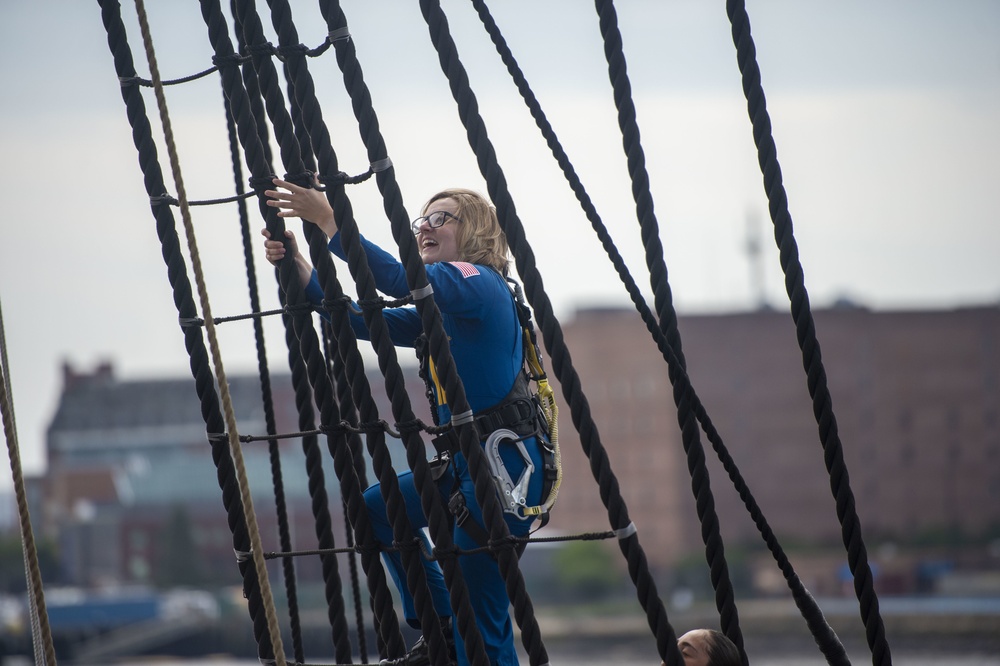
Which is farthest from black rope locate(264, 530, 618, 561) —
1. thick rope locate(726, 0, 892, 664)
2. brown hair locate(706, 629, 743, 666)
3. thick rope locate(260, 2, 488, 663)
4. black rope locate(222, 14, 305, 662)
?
black rope locate(222, 14, 305, 662)

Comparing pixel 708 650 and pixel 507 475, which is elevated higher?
pixel 507 475

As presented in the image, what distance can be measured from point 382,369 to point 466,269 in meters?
0.34

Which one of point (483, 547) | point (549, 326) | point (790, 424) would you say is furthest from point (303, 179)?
point (790, 424)

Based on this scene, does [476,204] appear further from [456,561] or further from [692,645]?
[692,645]

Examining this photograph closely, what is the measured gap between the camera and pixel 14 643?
179 feet

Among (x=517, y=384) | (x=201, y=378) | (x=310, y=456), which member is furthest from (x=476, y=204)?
(x=310, y=456)

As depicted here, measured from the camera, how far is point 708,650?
3.05m

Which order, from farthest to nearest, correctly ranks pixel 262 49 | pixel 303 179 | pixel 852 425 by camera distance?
pixel 852 425 → pixel 262 49 → pixel 303 179

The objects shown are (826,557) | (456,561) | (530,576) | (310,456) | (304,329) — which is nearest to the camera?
(456,561)

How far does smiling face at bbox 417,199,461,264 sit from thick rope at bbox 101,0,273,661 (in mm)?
606

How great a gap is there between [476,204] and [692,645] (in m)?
1.22

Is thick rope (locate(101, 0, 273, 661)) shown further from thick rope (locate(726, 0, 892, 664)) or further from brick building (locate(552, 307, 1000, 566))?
brick building (locate(552, 307, 1000, 566))

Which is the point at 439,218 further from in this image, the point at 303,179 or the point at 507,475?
the point at 507,475

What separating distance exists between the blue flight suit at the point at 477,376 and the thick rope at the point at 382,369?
0.07 meters
